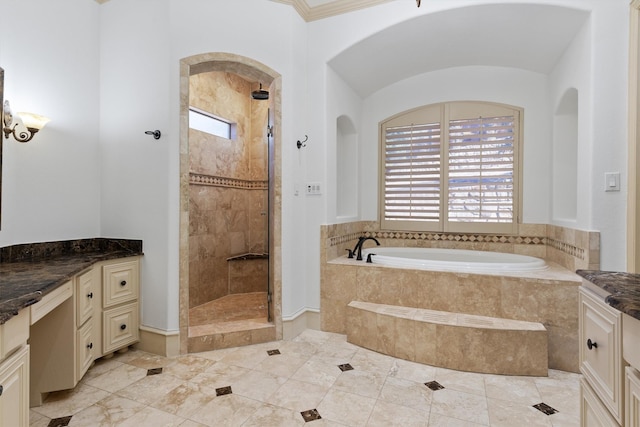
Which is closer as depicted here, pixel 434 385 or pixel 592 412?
pixel 592 412

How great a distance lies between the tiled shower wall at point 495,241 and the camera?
8.16 feet

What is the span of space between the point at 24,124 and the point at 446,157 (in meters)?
3.52

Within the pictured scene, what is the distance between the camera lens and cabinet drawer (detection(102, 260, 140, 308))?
7.66 feet

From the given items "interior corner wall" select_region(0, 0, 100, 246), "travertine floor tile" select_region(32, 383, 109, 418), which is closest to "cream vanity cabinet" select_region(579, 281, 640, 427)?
"travertine floor tile" select_region(32, 383, 109, 418)

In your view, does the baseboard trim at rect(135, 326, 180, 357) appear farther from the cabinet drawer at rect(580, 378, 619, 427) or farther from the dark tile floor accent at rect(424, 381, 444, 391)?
the cabinet drawer at rect(580, 378, 619, 427)

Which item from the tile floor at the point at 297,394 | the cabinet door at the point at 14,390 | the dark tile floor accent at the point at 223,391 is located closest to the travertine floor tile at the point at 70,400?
the tile floor at the point at 297,394

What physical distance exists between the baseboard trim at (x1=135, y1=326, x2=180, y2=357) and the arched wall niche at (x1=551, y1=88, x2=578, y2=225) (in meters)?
3.33

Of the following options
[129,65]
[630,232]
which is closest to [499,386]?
[630,232]

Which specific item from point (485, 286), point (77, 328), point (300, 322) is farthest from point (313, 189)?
point (77, 328)

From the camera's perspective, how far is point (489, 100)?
342cm

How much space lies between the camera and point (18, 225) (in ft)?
7.30

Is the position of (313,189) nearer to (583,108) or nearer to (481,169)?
(481,169)

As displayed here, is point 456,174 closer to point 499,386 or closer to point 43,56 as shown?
point 499,386

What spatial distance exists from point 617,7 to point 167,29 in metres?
3.13
